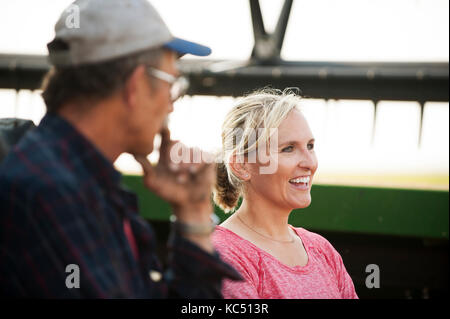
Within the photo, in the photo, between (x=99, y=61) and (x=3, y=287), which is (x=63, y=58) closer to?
(x=99, y=61)

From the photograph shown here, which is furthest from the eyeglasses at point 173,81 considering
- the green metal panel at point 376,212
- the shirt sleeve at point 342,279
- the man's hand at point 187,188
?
the green metal panel at point 376,212

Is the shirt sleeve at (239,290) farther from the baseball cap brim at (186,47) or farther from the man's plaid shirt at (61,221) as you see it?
the baseball cap brim at (186,47)

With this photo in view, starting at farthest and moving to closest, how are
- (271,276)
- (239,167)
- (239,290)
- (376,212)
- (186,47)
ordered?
(376,212), (239,167), (271,276), (239,290), (186,47)

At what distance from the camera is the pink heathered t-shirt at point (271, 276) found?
146 cm

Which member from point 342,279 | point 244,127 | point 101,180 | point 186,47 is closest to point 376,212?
point 342,279

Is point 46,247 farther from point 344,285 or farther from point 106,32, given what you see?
point 344,285

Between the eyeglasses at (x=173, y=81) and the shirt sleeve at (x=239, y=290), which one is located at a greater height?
the eyeglasses at (x=173, y=81)

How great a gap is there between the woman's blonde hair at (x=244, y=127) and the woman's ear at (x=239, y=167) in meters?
0.02

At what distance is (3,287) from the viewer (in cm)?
A: 81

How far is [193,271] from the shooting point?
3.18 ft

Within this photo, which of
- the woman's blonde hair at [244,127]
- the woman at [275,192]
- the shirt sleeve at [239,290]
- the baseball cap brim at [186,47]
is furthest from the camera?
the woman's blonde hair at [244,127]

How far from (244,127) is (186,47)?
737mm

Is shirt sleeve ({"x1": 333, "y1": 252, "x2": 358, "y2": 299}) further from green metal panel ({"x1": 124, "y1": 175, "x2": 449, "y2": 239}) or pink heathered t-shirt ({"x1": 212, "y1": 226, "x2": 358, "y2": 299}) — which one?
green metal panel ({"x1": 124, "y1": 175, "x2": 449, "y2": 239})
